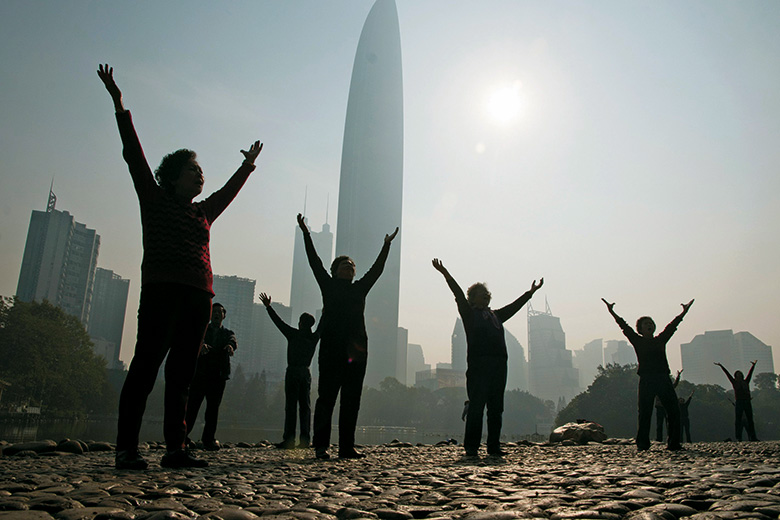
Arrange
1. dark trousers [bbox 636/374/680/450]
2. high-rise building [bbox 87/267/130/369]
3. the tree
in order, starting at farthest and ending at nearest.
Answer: high-rise building [bbox 87/267/130/369] < the tree < dark trousers [bbox 636/374/680/450]

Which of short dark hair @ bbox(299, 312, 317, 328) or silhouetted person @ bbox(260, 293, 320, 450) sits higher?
short dark hair @ bbox(299, 312, 317, 328)

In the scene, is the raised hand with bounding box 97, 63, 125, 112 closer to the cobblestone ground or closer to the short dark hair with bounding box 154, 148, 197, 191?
the short dark hair with bounding box 154, 148, 197, 191

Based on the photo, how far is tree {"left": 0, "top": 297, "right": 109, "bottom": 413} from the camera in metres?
51.0

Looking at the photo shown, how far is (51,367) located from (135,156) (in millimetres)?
63220

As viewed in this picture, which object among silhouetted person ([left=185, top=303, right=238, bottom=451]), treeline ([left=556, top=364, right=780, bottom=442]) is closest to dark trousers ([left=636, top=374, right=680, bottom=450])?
silhouetted person ([left=185, top=303, right=238, bottom=451])

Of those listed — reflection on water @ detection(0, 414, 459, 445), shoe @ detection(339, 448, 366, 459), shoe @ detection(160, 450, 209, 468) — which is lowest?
reflection on water @ detection(0, 414, 459, 445)

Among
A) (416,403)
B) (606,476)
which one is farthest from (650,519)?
(416,403)

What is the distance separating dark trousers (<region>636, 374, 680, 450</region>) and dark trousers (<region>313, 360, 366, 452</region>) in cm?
546

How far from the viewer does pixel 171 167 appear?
4867 millimetres

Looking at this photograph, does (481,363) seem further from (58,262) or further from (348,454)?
(58,262)

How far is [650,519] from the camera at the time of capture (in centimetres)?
230

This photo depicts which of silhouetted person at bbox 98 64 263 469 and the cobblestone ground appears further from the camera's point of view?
silhouetted person at bbox 98 64 263 469

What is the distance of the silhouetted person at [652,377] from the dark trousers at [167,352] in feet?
24.6

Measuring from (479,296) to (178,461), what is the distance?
5.13 metres
